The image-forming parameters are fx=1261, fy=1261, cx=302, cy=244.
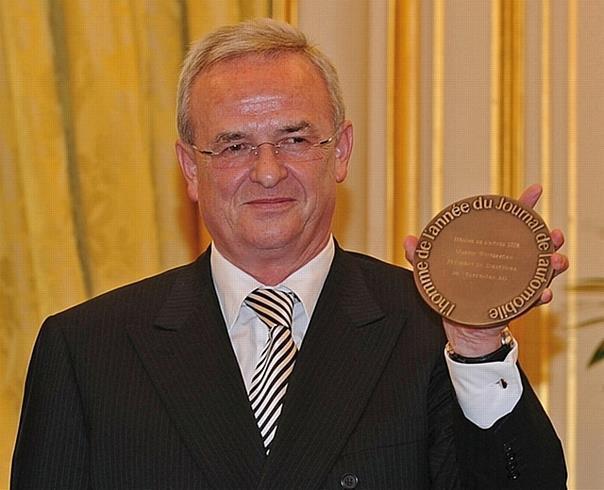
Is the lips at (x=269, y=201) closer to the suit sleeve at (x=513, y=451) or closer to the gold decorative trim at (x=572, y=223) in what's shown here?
the suit sleeve at (x=513, y=451)

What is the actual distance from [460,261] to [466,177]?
1.14 m

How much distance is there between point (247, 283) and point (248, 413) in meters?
0.23

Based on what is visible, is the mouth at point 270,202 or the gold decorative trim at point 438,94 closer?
the mouth at point 270,202

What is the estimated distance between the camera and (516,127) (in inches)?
113

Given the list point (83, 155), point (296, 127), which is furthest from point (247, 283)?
point (83, 155)

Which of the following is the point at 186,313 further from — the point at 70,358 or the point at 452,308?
the point at 452,308

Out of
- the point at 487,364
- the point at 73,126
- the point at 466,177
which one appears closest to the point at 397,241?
the point at 466,177

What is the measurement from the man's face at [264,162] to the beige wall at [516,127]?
87cm

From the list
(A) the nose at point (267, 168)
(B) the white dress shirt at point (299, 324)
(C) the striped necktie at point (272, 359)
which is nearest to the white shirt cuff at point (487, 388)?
(B) the white dress shirt at point (299, 324)

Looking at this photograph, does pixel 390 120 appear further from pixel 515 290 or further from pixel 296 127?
pixel 515 290

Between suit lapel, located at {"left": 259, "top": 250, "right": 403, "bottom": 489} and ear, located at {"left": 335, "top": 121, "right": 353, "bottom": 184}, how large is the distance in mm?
158

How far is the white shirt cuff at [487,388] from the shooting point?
1.74 metres

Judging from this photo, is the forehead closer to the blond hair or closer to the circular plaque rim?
the blond hair

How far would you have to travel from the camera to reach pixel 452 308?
1722mm
